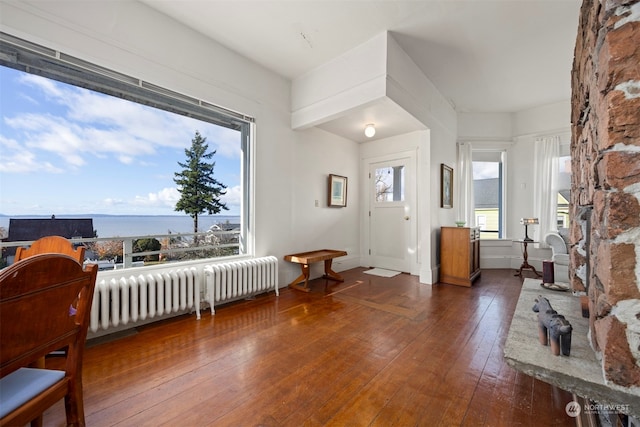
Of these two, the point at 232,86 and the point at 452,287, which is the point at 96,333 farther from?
the point at 452,287

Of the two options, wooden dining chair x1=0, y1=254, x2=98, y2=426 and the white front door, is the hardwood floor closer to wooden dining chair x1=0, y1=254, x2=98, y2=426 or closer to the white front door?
wooden dining chair x1=0, y1=254, x2=98, y2=426

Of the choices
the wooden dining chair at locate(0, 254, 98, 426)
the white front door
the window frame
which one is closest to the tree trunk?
the wooden dining chair at locate(0, 254, 98, 426)

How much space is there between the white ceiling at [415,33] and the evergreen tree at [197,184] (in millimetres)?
1227

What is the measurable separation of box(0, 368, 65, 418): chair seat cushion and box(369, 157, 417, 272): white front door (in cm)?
437

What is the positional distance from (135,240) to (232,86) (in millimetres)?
2056

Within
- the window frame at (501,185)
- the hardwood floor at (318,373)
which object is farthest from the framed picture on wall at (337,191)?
the window frame at (501,185)

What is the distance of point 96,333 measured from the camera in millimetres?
2268

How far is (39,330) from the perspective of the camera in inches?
37.6

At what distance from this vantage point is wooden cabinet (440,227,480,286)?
12.8ft

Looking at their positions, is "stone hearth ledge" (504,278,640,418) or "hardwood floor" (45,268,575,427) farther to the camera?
"hardwood floor" (45,268,575,427)

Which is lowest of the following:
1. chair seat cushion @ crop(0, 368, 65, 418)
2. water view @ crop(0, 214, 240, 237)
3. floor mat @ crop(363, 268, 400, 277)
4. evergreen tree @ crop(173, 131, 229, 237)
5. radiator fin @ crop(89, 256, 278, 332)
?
floor mat @ crop(363, 268, 400, 277)

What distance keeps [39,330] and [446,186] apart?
497cm

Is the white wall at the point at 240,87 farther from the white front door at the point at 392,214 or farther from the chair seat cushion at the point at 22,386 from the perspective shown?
the chair seat cushion at the point at 22,386

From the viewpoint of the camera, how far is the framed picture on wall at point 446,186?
4.45 m
